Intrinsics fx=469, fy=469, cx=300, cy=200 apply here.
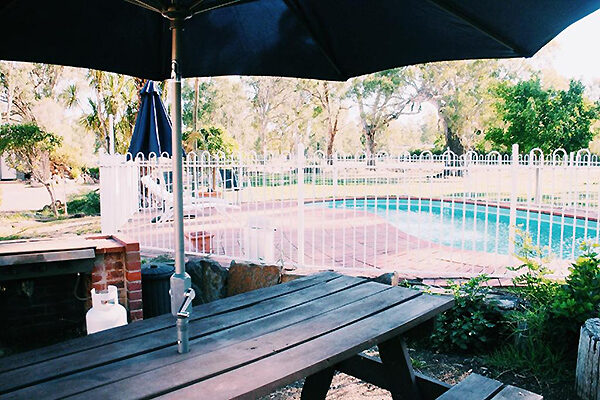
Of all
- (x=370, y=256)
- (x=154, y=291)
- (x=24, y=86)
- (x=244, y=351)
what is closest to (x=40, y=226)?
(x=154, y=291)

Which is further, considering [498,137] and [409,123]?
[409,123]

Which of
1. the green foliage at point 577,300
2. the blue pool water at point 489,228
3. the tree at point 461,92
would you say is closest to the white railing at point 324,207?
the blue pool water at point 489,228

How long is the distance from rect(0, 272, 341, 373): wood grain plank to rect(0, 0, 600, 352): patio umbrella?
31cm

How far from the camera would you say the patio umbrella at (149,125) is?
736 cm

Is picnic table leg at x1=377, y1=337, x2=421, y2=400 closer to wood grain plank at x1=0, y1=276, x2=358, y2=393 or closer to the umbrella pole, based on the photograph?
wood grain plank at x1=0, y1=276, x2=358, y2=393

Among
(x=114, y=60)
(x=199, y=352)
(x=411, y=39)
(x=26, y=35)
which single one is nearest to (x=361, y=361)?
(x=199, y=352)

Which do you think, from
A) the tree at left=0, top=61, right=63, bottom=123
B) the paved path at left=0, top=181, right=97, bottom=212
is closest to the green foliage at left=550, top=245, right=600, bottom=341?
the paved path at left=0, top=181, right=97, bottom=212

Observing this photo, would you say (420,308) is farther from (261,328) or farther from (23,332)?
(23,332)

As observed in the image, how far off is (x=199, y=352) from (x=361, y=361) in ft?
3.66

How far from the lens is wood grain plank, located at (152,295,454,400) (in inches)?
49.6

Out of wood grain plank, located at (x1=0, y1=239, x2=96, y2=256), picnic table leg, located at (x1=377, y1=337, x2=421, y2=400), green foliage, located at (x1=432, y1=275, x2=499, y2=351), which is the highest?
wood grain plank, located at (x1=0, y1=239, x2=96, y2=256)

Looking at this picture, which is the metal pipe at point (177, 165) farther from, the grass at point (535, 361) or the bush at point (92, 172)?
the bush at point (92, 172)

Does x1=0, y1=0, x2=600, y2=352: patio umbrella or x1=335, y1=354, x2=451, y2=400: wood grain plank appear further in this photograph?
x1=335, y1=354, x2=451, y2=400: wood grain plank

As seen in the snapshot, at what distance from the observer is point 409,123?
49.4 metres
